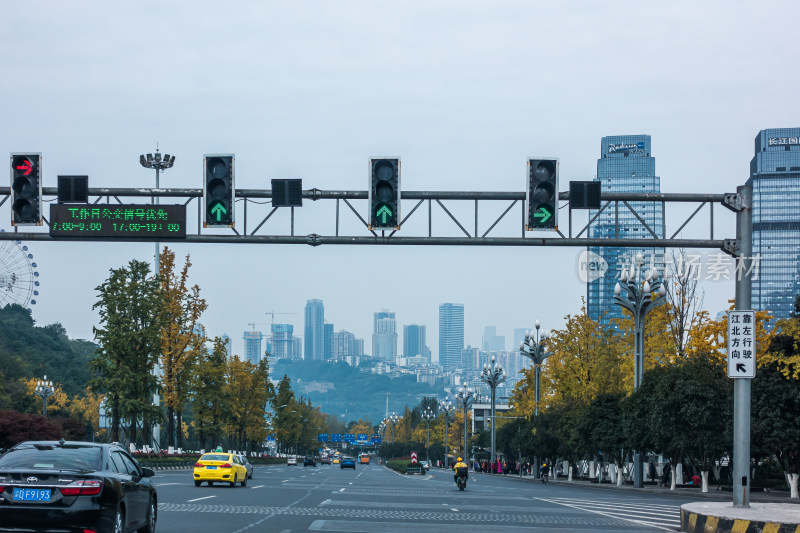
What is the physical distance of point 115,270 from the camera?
199ft

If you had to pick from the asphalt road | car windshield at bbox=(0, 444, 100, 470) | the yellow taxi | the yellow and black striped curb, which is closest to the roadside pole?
the yellow and black striped curb

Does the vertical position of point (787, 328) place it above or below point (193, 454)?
above

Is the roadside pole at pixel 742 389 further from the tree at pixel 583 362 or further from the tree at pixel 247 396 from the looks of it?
the tree at pixel 247 396

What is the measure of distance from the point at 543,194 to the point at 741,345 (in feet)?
21.9

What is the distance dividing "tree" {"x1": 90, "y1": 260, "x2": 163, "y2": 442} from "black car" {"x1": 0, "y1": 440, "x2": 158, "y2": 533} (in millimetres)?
46291

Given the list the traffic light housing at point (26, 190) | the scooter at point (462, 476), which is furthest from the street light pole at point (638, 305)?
the traffic light housing at point (26, 190)

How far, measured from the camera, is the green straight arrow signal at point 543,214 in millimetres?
25672

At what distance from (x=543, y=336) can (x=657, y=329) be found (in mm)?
9645

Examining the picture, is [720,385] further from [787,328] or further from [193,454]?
[193,454]

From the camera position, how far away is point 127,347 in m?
58.9

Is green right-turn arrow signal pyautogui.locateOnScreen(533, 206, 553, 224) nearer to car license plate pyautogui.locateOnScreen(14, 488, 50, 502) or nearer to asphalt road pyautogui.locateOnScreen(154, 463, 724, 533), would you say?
asphalt road pyautogui.locateOnScreen(154, 463, 724, 533)

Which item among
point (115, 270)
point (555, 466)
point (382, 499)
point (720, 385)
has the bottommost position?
point (555, 466)

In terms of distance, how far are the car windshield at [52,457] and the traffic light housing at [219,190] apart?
42.7ft

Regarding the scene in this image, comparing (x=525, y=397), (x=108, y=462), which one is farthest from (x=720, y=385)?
(x=525, y=397)
